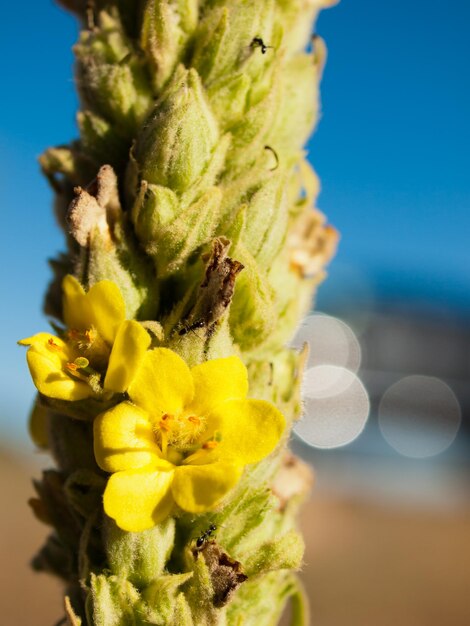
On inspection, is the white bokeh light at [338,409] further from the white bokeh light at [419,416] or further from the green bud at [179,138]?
the green bud at [179,138]

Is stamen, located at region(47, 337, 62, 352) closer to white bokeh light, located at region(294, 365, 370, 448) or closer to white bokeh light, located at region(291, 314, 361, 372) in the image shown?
white bokeh light, located at region(294, 365, 370, 448)

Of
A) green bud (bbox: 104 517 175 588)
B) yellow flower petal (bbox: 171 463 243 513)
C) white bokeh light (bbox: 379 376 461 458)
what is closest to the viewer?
yellow flower petal (bbox: 171 463 243 513)

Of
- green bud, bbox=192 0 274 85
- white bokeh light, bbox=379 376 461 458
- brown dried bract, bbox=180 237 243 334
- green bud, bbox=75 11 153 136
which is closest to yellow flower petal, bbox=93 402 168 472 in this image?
brown dried bract, bbox=180 237 243 334

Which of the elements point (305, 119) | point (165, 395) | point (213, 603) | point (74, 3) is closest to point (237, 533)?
point (213, 603)

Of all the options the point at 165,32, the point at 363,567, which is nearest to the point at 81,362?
the point at 165,32

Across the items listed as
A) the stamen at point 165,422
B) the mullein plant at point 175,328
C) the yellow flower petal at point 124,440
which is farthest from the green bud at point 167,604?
the stamen at point 165,422

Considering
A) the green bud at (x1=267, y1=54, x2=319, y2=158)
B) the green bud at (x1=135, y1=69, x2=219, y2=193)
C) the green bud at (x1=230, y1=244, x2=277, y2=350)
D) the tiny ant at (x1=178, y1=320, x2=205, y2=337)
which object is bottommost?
the tiny ant at (x1=178, y1=320, x2=205, y2=337)
